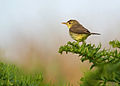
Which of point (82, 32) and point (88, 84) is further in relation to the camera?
point (82, 32)

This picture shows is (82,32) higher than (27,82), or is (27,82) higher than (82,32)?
(82,32)

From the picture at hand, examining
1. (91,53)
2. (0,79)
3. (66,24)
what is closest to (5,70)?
(0,79)

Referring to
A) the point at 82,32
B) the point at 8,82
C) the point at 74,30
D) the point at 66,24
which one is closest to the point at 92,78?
the point at 8,82

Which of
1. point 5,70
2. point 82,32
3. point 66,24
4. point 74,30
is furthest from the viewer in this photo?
point 66,24

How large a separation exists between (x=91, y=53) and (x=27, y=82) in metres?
0.11

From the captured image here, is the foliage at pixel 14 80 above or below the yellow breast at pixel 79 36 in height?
below

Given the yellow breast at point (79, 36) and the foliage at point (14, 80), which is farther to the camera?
the yellow breast at point (79, 36)

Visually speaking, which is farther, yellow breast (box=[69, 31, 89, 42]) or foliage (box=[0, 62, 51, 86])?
yellow breast (box=[69, 31, 89, 42])

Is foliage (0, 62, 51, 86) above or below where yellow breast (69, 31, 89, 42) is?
below

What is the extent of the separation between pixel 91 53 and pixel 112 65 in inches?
2.5

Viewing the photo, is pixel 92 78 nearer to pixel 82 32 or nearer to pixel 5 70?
pixel 5 70

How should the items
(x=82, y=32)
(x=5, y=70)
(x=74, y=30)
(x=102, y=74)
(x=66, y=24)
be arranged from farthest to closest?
1. (x=66, y=24)
2. (x=74, y=30)
3. (x=82, y=32)
4. (x=5, y=70)
5. (x=102, y=74)

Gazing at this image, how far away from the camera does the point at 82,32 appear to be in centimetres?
184

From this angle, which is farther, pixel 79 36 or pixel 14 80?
pixel 79 36
